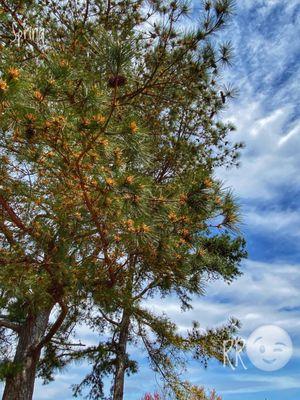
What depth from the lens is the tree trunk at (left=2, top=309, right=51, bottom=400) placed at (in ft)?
22.8

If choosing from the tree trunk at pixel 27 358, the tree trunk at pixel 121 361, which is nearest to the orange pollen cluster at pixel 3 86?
the tree trunk at pixel 27 358

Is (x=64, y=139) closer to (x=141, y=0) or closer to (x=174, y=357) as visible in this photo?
(x=141, y=0)

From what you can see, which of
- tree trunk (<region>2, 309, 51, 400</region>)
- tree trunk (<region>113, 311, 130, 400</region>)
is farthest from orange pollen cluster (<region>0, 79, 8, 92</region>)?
tree trunk (<region>113, 311, 130, 400</region>)

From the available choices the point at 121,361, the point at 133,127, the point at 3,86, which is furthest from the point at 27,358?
the point at 3,86

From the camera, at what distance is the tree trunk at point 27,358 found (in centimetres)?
695

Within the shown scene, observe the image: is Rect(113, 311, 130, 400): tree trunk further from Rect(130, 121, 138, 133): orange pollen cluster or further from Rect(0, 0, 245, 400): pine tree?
Rect(130, 121, 138, 133): orange pollen cluster

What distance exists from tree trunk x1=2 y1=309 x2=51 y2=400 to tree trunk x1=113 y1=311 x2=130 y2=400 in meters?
2.24

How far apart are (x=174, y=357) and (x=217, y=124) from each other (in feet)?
17.0

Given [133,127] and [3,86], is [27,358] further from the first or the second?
[3,86]

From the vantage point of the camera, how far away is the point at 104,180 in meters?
4.74

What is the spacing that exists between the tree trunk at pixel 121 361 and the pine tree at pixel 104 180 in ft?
0.08

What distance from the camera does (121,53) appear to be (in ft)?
11.4

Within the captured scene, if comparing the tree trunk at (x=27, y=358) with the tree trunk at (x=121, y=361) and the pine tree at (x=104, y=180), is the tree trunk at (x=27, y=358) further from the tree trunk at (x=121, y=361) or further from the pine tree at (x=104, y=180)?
the tree trunk at (x=121, y=361)

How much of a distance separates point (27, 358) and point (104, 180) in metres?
4.20
